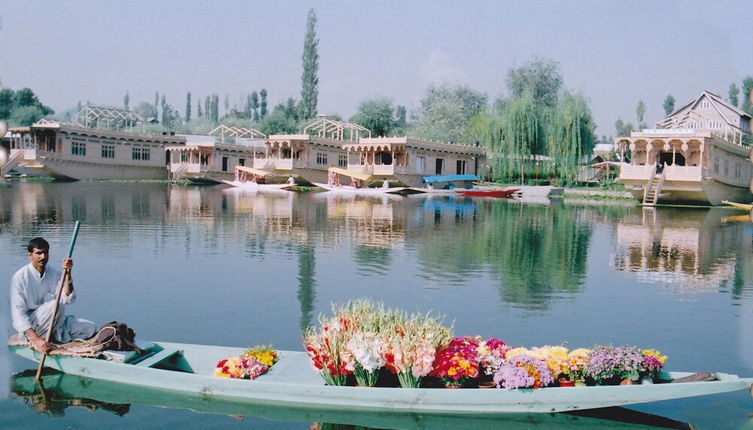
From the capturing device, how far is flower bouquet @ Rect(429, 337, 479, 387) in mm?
6805

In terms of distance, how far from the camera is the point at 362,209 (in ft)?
114

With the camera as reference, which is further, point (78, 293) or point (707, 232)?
point (707, 232)

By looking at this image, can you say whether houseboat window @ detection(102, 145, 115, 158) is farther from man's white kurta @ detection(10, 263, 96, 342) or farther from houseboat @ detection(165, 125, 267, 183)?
man's white kurta @ detection(10, 263, 96, 342)

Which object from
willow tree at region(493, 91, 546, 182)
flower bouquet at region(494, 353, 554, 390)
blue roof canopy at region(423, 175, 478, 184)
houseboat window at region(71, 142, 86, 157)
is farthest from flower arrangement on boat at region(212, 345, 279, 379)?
houseboat window at region(71, 142, 86, 157)

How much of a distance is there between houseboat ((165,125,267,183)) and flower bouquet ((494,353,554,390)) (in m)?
58.8

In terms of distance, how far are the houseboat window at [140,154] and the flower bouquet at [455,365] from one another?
6548 cm

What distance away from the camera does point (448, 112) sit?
73.7 metres

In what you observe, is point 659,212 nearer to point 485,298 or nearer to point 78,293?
point 485,298

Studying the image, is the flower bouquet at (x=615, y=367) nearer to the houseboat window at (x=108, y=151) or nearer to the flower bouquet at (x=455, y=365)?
the flower bouquet at (x=455, y=365)

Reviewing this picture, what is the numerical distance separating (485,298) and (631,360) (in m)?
6.28

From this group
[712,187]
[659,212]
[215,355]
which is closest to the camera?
[215,355]

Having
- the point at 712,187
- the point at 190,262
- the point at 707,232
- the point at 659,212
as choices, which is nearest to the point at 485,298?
the point at 190,262

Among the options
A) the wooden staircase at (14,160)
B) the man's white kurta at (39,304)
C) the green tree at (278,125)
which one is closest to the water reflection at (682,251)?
the man's white kurta at (39,304)

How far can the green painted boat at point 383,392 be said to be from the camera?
6488 millimetres
